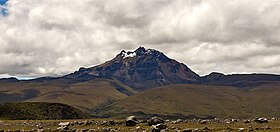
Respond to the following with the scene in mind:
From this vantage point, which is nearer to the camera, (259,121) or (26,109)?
(259,121)

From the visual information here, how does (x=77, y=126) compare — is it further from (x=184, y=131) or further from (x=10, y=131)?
(x=184, y=131)

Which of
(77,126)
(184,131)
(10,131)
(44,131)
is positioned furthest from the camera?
(77,126)

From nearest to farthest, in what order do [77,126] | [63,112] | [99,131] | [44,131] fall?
[99,131], [44,131], [77,126], [63,112]

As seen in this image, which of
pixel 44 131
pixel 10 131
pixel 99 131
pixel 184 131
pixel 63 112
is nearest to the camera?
pixel 184 131

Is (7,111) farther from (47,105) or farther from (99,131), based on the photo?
(99,131)

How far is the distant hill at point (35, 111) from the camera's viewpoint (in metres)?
143

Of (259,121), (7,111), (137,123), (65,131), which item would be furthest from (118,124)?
(7,111)

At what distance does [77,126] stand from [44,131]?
1035 cm

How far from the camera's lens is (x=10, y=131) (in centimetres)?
6875

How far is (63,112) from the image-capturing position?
158 meters

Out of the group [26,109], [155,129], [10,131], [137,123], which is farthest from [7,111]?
[155,129]

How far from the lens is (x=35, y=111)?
15125cm

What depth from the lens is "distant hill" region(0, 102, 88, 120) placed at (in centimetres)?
14261

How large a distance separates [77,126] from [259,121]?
3581cm
